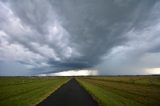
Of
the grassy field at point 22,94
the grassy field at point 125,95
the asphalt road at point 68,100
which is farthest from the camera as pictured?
the grassy field at point 125,95

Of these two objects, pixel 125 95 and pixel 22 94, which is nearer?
pixel 22 94

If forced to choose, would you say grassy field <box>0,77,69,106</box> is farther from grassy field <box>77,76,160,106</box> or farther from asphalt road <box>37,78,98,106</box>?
grassy field <box>77,76,160,106</box>

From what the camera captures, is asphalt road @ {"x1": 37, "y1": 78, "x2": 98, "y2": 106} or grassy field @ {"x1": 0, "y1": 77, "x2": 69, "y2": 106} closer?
asphalt road @ {"x1": 37, "y1": 78, "x2": 98, "y2": 106}

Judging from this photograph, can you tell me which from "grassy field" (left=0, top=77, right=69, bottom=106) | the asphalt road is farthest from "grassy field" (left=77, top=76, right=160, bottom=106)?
"grassy field" (left=0, top=77, right=69, bottom=106)

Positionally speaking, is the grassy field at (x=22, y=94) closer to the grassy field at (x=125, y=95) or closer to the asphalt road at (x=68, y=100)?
the asphalt road at (x=68, y=100)

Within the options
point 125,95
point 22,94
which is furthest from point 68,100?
point 125,95

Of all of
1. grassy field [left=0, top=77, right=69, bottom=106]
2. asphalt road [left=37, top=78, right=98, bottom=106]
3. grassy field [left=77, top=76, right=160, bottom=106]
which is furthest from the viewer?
grassy field [left=77, top=76, right=160, bottom=106]

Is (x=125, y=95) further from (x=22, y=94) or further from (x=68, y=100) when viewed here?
(x=22, y=94)

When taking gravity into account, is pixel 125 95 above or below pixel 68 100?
above

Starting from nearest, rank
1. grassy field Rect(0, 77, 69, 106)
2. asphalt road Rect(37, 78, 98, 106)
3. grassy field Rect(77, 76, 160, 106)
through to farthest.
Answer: asphalt road Rect(37, 78, 98, 106)
grassy field Rect(0, 77, 69, 106)
grassy field Rect(77, 76, 160, 106)

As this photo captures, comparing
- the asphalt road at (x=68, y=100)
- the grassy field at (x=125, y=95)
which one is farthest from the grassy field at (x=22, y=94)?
the grassy field at (x=125, y=95)

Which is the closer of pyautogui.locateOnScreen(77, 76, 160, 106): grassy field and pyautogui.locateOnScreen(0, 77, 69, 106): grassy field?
pyautogui.locateOnScreen(0, 77, 69, 106): grassy field

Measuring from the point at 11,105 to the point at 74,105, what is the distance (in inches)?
261

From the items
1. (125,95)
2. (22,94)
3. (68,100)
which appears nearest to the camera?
(68,100)
